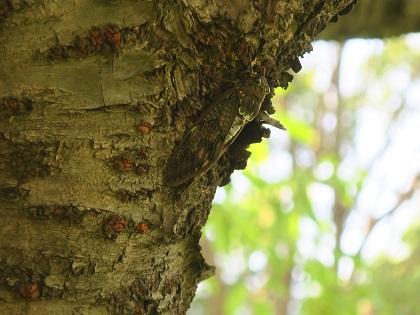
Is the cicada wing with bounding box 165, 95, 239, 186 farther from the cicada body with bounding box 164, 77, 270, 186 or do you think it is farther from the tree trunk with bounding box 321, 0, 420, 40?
the tree trunk with bounding box 321, 0, 420, 40

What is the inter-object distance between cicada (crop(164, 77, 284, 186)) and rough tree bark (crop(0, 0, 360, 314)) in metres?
0.01

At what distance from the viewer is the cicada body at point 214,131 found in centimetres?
67

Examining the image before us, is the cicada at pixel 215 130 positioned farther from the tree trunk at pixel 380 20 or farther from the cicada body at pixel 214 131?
the tree trunk at pixel 380 20

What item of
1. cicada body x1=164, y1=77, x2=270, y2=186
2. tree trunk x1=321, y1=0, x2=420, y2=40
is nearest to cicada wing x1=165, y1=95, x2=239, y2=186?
cicada body x1=164, y1=77, x2=270, y2=186

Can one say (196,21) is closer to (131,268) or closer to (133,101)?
(133,101)

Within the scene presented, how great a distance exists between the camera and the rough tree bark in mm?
623

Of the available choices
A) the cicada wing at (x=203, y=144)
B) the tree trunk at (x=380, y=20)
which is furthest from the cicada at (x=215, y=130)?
the tree trunk at (x=380, y=20)

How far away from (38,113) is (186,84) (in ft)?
0.56

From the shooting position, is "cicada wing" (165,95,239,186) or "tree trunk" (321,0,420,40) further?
"tree trunk" (321,0,420,40)

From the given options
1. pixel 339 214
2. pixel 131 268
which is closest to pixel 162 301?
pixel 131 268

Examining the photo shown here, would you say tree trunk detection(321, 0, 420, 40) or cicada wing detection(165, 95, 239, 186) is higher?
tree trunk detection(321, 0, 420, 40)

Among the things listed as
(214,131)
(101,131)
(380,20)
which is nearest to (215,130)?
(214,131)

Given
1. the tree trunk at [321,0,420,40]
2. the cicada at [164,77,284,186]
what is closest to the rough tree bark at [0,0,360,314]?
the cicada at [164,77,284,186]

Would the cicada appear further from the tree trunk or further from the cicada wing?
the tree trunk
